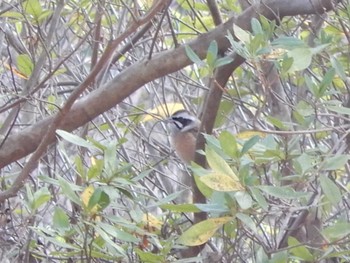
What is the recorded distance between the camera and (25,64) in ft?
8.36

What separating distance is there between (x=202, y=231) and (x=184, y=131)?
1.52 metres

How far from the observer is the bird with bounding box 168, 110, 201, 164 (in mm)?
3094

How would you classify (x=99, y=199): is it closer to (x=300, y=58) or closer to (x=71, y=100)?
(x=71, y=100)

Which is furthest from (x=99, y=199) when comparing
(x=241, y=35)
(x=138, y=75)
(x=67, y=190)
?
(x=138, y=75)

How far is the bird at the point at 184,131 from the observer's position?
3.09 m

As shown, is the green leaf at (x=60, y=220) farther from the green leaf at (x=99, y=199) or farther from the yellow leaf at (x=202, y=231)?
the yellow leaf at (x=202, y=231)

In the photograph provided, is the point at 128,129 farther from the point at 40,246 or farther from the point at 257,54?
the point at 257,54

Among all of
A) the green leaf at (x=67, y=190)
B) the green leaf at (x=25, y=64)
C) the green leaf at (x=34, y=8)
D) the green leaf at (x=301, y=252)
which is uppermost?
Answer: the green leaf at (x=34, y=8)

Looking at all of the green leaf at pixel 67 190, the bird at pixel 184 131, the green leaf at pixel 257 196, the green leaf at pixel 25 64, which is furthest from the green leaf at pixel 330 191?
the bird at pixel 184 131

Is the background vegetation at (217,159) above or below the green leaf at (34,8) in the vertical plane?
below

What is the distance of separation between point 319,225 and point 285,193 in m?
0.66

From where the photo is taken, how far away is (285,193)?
159cm

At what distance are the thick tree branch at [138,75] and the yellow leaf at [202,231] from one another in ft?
2.28

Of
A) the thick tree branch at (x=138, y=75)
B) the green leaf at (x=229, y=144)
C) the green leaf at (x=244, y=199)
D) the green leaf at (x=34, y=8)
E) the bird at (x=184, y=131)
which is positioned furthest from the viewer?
the bird at (x=184, y=131)
